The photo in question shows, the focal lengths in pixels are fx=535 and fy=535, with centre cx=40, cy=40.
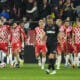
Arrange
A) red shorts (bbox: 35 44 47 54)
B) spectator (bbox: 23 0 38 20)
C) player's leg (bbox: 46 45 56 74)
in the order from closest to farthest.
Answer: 1. player's leg (bbox: 46 45 56 74)
2. red shorts (bbox: 35 44 47 54)
3. spectator (bbox: 23 0 38 20)

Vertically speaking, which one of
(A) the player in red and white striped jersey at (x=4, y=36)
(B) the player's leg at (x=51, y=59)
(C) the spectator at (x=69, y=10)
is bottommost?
(B) the player's leg at (x=51, y=59)

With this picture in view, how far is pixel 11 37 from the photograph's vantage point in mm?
22562

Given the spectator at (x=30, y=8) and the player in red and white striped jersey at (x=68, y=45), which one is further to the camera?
the spectator at (x=30, y=8)

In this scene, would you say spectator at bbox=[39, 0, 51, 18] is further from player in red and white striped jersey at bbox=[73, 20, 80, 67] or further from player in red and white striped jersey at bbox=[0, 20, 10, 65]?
player in red and white striped jersey at bbox=[0, 20, 10, 65]

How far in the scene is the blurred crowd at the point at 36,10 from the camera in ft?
82.9

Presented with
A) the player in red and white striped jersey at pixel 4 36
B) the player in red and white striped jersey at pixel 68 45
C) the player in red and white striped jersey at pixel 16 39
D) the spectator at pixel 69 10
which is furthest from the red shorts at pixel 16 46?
the spectator at pixel 69 10

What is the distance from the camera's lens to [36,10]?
2620 centimetres

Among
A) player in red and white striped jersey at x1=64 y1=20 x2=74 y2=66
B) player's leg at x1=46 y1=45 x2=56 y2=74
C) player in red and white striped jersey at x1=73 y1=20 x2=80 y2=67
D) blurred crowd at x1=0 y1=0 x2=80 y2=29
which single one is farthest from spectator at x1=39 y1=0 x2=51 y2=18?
player's leg at x1=46 y1=45 x2=56 y2=74

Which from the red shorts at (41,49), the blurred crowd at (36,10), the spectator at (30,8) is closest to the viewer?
the red shorts at (41,49)

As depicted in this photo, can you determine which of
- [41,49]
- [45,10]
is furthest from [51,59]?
[45,10]

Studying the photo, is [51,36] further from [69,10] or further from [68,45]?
[69,10]

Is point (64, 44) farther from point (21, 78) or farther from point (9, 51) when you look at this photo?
point (21, 78)

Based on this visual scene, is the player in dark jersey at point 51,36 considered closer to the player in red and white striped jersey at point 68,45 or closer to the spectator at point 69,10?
the player in red and white striped jersey at point 68,45

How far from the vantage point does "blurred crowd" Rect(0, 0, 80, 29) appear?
2528 centimetres
